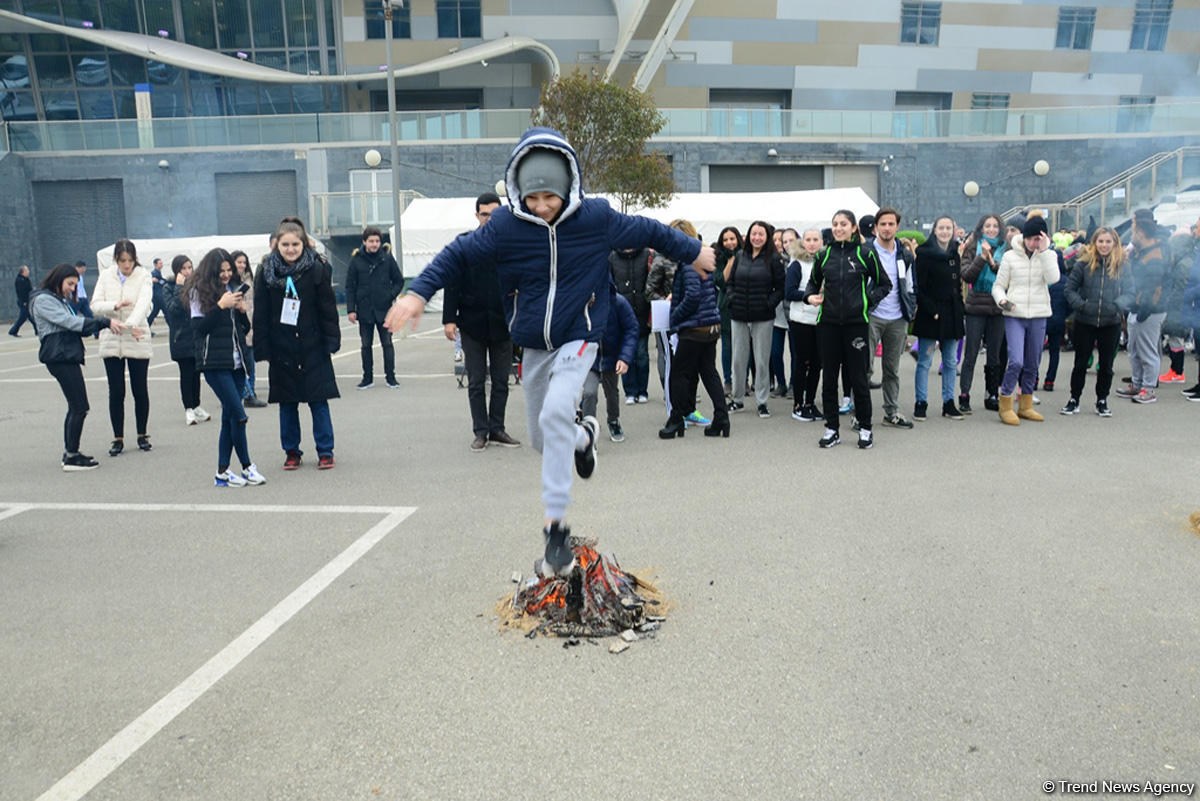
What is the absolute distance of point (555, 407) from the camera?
438 centimetres

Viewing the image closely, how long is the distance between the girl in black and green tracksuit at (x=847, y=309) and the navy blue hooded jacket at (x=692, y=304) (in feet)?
3.40

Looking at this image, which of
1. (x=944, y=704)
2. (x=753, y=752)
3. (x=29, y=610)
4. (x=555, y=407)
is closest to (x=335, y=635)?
(x=555, y=407)

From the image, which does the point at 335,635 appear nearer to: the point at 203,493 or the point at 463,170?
the point at 203,493

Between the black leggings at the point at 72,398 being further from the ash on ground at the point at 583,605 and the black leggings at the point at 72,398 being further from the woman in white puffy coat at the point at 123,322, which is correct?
the ash on ground at the point at 583,605

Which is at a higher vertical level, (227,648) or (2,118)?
(2,118)

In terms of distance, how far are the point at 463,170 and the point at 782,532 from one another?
1288 inches

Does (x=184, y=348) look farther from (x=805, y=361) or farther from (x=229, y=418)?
(x=805, y=361)

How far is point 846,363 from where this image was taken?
27.9ft

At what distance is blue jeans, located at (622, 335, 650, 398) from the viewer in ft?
37.2

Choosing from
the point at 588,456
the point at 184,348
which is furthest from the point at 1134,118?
the point at 588,456

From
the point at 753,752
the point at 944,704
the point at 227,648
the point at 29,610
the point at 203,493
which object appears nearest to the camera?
Result: the point at 753,752

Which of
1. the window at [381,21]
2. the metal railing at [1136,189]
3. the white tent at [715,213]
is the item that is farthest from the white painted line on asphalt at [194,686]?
the window at [381,21]

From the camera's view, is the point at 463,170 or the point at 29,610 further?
the point at 463,170

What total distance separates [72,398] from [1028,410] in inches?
357
